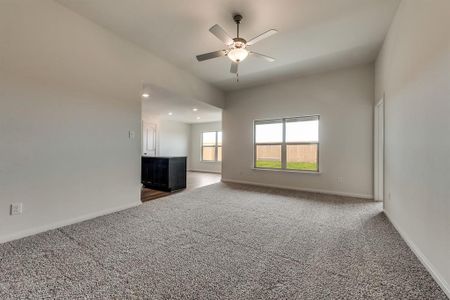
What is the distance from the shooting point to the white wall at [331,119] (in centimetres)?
409

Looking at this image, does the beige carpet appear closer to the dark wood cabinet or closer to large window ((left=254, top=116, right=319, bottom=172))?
the dark wood cabinet

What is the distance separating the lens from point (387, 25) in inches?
110

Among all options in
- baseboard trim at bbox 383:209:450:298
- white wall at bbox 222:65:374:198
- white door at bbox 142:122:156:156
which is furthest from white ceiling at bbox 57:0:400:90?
white door at bbox 142:122:156:156

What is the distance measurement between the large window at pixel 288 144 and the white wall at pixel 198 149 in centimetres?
363

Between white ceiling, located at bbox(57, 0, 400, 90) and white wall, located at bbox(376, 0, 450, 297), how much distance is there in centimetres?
47

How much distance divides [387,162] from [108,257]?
387cm

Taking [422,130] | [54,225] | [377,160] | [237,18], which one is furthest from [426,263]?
[54,225]

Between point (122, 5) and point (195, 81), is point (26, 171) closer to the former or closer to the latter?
point (122, 5)

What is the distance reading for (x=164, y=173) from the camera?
4.82 metres

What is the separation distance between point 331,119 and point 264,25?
2762 millimetres

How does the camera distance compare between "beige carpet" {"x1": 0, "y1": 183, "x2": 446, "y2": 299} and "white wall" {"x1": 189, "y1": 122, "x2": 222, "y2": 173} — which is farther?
"white wall" {"x1": 189, "y1": 122, "x2": 222, "y2": 173}

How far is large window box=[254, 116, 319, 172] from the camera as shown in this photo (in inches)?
186

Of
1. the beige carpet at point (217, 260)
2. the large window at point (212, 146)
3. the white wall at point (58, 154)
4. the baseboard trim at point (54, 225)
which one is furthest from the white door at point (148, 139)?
the beige carpet at point (217, 260)

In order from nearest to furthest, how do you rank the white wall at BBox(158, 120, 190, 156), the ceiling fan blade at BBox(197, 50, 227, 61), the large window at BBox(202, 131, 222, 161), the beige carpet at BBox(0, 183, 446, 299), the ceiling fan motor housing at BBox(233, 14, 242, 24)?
the beige carpet at BBox(0, 183, 446, 299) → the ceiling fan motor housing at BBox(233, 14, 242, 24) → the ceiling fan blade at BBox(197, 50, 227, 61) → the white wall at BBox(158, 120, 190, 156) → the large window at BBox(202, 131, 222, 161)
